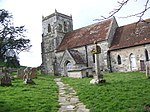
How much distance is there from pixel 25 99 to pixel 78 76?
45.6 feet

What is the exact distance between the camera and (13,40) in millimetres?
40062

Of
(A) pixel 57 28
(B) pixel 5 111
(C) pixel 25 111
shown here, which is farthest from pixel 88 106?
(A) pixel 57 28

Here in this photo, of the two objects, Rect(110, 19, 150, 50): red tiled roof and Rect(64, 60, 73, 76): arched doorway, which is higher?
Rect(110, 19, 150, 50): red tiled roof

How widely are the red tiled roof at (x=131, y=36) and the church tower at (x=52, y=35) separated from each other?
1179 centimetres

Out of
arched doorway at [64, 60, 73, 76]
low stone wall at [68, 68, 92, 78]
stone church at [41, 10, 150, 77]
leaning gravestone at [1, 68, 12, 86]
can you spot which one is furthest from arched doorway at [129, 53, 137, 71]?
leaning gravestone at [1, 68, 12, 86]

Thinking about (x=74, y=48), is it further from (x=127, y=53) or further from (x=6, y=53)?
(x=6, y=53)

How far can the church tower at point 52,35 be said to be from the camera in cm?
4162

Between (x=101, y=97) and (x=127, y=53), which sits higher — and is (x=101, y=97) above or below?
below

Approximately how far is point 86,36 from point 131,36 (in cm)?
789

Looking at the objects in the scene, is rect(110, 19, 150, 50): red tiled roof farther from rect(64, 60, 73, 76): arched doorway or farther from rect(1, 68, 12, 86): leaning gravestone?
rect(1, 68, 12, 86): leaning gravestone

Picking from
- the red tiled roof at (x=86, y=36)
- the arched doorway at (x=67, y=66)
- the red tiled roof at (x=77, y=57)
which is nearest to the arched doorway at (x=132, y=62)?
the red tiled roof at (x=86, y=36)

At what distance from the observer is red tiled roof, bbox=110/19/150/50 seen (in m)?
29.6

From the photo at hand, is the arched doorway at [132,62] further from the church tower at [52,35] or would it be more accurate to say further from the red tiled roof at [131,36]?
the church tower at [52,35]

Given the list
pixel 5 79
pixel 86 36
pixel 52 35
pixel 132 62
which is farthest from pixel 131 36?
pixel 5 79
